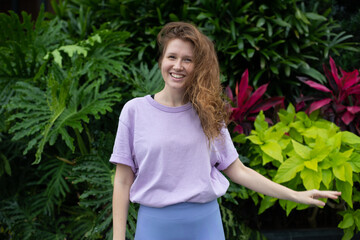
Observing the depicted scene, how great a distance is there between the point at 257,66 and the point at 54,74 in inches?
76.3

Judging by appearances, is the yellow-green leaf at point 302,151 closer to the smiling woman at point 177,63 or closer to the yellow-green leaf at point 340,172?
the yellow-green leaf at point 340,172

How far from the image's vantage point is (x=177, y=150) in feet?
4.86

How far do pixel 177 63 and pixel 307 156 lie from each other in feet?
Result: 4.81

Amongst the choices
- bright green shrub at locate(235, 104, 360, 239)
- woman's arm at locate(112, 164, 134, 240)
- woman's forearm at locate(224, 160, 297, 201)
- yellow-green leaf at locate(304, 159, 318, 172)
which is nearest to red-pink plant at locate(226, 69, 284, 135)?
bright green shrub at locate(235, 104, 360, 239)

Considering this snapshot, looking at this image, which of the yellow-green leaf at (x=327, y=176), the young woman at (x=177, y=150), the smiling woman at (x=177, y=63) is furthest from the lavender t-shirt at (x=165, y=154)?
the yellow-green leaf at (x=327, y=176)

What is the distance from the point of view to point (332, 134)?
283cm

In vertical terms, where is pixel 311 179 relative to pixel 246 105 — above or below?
below

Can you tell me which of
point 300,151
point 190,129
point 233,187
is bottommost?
point 233,187

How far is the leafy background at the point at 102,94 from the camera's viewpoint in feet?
8.75

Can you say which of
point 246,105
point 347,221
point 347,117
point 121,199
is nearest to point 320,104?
point 347,117

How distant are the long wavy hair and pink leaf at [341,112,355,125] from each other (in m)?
1.78

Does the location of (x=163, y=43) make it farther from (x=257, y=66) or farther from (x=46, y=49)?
(x=257, y=66)

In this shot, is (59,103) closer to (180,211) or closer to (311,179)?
(180,211)

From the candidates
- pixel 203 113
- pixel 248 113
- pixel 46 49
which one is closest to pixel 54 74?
pixel 46 49
